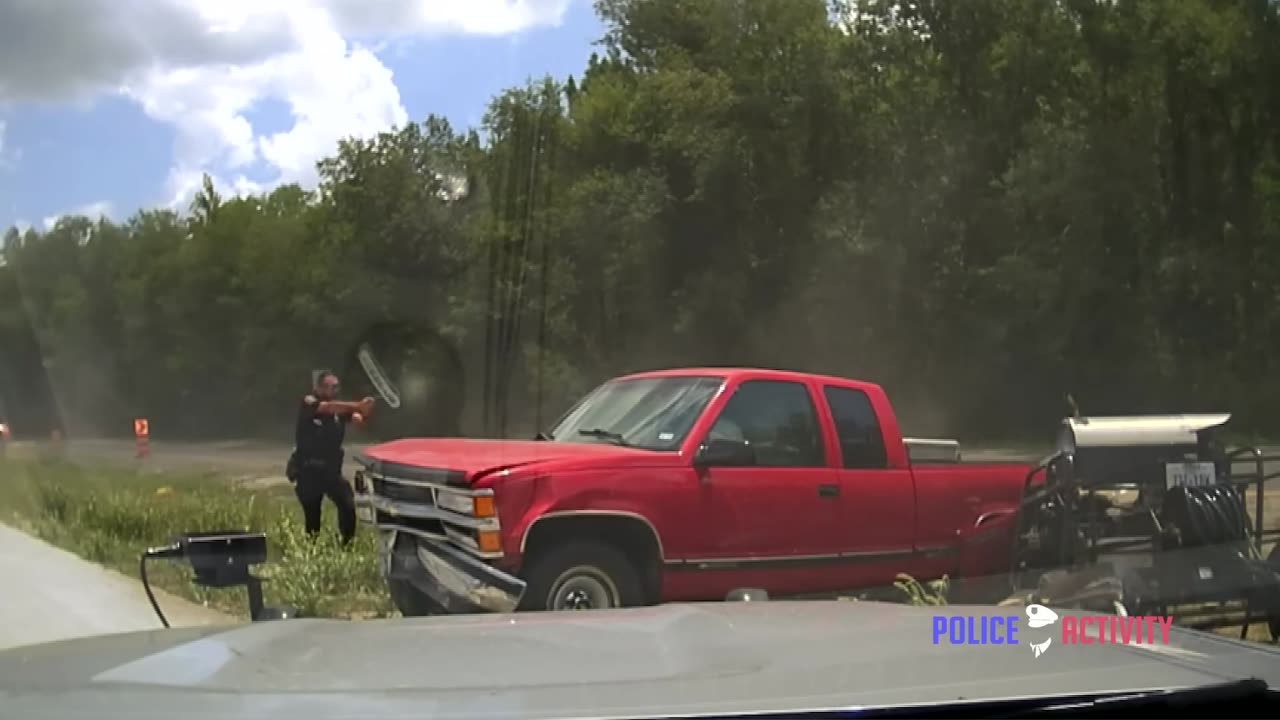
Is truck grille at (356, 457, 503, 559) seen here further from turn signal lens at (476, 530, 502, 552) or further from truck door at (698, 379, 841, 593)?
truck door at (698, 379, 841, 593)

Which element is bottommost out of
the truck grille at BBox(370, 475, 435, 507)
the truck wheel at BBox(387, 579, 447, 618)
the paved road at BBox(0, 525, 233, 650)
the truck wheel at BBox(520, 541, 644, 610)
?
the paved road at BBox(0, 525, 233, 650)

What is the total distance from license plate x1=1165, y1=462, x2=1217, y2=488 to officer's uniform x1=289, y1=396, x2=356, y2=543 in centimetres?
636

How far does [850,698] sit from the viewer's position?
9.73ft

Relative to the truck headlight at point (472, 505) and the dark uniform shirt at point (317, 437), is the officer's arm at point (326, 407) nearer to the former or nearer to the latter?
the dark uniform shirt at point (317, 437)

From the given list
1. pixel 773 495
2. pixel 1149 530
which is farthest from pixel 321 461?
pixel 1149 530

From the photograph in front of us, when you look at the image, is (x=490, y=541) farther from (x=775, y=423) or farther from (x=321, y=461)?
(x=321, y=461)

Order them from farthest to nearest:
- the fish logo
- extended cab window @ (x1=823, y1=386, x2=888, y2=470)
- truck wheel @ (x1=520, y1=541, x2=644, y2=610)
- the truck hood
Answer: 1. extended cab window @ (x1=823, y1=386, x2=888, y2=470)
2. the truck hood
3. truck wheel @ (x1=520, y1=541, x2=644, y2=610)
4. the fish logo

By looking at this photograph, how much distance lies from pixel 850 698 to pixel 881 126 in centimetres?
1847

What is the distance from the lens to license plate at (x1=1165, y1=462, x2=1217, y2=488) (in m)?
7.46

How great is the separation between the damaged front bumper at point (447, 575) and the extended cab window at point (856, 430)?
2.47 meters

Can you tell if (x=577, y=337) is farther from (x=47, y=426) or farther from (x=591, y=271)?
(x=47, y=426)

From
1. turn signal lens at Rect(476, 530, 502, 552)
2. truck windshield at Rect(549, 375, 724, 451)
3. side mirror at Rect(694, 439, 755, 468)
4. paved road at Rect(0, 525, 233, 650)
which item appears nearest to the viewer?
turn signal lens at Rect(476, 530, 502, 552)

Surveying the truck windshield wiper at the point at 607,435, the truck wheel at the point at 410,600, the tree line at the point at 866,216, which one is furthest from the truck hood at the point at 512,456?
the tree line at the point at 866,216

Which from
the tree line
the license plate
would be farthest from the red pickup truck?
the tree line
